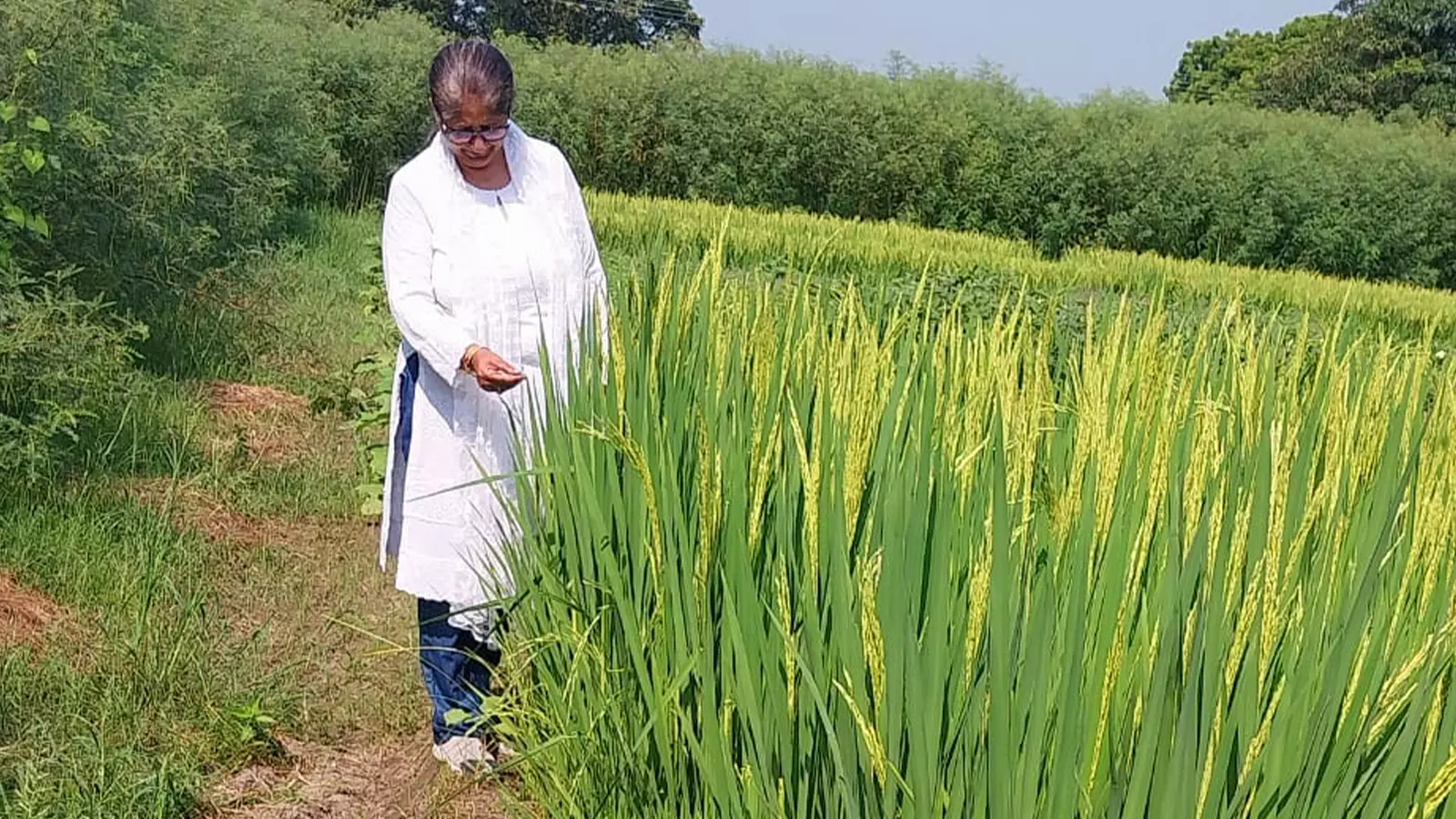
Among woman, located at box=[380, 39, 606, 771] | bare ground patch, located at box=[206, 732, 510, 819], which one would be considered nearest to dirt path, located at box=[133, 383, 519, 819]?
bare ground patch, located at box=[206, 732, 510, 819]

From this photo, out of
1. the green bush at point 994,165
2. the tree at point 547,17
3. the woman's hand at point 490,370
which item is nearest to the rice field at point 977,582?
the woman's hand at point 490,370

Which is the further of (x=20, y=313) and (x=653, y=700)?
(x=20, y=313)

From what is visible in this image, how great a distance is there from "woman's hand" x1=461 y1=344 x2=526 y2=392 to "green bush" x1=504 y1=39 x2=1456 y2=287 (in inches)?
728

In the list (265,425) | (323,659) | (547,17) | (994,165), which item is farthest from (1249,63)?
(323,659)

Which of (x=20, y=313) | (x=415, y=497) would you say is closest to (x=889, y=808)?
(x=415, y=497)

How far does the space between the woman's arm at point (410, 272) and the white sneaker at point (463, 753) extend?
86 cm

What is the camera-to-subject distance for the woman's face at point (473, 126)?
2.77 meters

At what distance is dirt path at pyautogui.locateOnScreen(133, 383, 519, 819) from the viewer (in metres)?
2.98

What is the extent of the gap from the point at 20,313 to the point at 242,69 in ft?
20.2

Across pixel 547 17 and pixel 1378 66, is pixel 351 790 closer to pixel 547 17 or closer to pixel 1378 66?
pixel 1378 66

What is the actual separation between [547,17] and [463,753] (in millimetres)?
40755

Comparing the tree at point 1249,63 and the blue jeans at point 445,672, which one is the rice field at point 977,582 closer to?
the blue jeans at point 445,672

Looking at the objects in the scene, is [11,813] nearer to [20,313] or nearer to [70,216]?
[20,313]

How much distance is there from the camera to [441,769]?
3.08 metres
